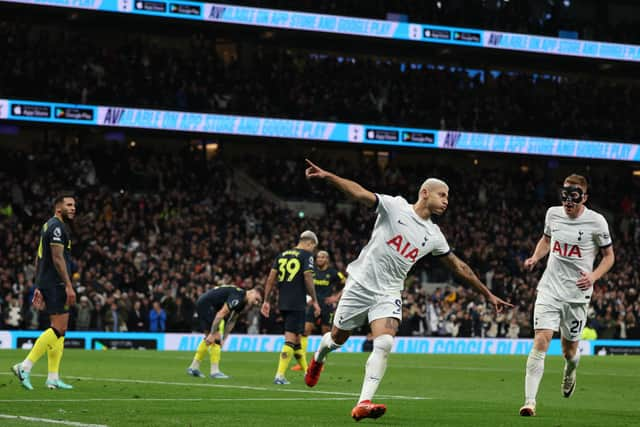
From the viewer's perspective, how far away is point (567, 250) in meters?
13.2

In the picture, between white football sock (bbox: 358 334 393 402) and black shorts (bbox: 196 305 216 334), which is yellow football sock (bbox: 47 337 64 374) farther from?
white football sock (bbox: 358 334 393 402)

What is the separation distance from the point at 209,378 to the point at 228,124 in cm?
2612

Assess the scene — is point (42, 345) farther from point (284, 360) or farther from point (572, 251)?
point (572, 251)

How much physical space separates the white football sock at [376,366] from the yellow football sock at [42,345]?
215 inches

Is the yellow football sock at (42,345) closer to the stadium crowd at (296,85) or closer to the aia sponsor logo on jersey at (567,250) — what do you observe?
the aia sponsor logo on jersey at (567,250)

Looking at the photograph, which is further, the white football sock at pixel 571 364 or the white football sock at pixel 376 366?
the white football sock at pixel 571 364

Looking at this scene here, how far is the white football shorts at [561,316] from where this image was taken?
12945 millimetres

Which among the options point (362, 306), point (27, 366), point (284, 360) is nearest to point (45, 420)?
point (362, 306)

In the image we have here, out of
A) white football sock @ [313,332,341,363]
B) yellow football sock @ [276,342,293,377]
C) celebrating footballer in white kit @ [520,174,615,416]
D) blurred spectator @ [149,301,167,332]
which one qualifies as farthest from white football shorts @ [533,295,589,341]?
blurred spectator @ [149,301,167,332]

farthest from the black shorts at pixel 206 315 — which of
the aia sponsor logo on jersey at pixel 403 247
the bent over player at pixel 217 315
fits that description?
the aia sponsor logo on jersey at pixel 403 247

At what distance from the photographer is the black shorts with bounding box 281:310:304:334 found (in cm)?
1798

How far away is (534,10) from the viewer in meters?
56.1

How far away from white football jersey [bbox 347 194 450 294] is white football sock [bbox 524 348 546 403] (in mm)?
1925

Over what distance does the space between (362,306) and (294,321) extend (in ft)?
22.8
